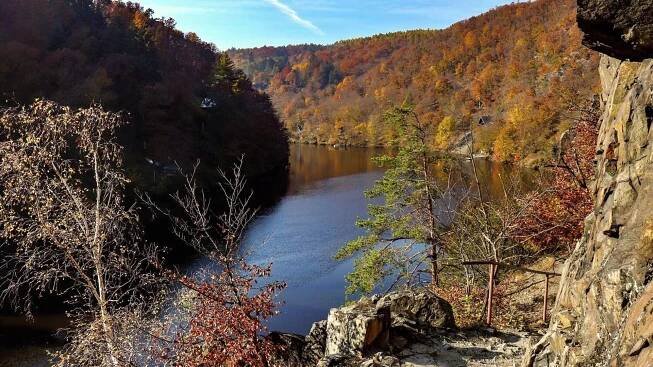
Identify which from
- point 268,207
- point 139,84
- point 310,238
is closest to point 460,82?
point 139,84

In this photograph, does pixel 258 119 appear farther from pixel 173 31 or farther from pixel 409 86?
pixel 409 86

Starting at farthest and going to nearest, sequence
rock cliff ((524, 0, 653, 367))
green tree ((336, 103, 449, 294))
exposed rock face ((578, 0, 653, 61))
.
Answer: green tree ((336, 103, 449, 294)) < exposed rock face ((578, 0, 653, 61)) < rock cliff ((524, 0, 653, 367))

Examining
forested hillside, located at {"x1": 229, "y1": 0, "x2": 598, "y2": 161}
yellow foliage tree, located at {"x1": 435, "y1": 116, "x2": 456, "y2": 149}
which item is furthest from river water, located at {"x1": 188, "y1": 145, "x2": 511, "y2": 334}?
yellow foliage tree, located at {"x1": 435, "y1": 116, "x2": 456, "y2": 149}

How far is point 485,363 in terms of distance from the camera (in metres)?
9.51

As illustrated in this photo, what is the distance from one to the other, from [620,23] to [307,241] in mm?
25755

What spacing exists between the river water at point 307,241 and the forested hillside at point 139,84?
28.0ft

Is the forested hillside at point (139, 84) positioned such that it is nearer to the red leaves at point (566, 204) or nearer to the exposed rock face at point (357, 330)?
the red leaves at point (566, 204)

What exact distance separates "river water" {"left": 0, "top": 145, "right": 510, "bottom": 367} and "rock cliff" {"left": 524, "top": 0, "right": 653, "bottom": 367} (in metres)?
5.98

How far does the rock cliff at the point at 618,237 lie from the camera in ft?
17.9

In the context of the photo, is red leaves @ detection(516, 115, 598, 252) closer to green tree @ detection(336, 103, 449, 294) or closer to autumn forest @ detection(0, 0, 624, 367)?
autumn forest @ detection(0, 0, 624, 367)

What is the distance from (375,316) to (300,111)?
13170 cm

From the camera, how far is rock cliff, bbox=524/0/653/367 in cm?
545

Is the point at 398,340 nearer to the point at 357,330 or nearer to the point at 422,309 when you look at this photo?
the point at 357,330

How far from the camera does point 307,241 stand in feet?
101
